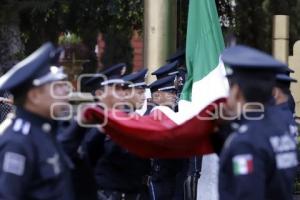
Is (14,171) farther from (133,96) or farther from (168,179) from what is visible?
(168,179)

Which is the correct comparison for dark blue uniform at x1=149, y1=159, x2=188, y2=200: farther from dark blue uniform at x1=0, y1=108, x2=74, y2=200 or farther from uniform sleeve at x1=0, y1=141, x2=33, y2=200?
uniform sleeve at x1=0, y1=141, x2=33, y2=200

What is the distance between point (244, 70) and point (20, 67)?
1136 mm

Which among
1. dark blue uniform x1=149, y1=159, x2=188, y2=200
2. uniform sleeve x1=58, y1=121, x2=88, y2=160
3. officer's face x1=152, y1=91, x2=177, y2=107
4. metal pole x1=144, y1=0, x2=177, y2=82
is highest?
metal pole x1=144, y1=0, x2=177, y2=82

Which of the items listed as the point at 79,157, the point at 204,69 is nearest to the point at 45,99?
the point at 79,157

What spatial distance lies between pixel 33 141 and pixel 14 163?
17 centimetres

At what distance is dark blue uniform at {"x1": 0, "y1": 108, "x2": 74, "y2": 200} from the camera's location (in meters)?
3.72

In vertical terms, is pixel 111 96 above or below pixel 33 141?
above

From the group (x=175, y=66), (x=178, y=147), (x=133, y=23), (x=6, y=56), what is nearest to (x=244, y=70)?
(x=178, y=147)

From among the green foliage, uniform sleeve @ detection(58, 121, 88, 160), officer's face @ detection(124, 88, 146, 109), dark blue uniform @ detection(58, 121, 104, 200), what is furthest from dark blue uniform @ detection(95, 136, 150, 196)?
the green foliage

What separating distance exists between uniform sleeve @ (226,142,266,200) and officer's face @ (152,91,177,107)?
12.3 feet

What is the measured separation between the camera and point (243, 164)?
367 cm

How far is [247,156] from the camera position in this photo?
12.1ft

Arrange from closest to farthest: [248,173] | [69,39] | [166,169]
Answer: [248,173], [166,169], [69,39]

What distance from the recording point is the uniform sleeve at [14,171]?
371 cm
